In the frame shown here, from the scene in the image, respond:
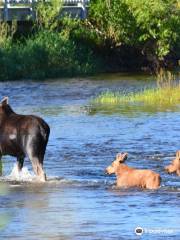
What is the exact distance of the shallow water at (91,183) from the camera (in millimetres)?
11156

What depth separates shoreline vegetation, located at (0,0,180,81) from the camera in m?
45.1

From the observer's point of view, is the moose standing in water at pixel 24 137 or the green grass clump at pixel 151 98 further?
the green grass clump at pixel 151 98

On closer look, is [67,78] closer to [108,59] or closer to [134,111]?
[108,59]

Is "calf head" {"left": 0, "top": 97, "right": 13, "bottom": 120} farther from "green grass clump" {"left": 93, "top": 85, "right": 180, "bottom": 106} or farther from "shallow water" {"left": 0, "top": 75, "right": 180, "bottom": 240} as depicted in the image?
"green grass clump" {"left": 93, "top": 85, "right": 180, "bottom": 106}

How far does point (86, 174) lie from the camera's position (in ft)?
51.8

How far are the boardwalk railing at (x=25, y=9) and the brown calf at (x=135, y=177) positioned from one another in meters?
31.4

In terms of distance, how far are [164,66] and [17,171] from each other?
33.6 m

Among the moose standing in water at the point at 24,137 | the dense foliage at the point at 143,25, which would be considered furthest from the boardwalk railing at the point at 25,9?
the moose standing in water at the point at 24,137

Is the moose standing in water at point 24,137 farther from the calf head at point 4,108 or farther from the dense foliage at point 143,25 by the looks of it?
the dense foliage at point 143,25

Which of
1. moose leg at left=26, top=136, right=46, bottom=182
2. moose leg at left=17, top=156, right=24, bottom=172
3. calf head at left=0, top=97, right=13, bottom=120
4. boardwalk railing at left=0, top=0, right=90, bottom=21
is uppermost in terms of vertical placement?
calf head at left=0, top=97, right=13, bottom=120

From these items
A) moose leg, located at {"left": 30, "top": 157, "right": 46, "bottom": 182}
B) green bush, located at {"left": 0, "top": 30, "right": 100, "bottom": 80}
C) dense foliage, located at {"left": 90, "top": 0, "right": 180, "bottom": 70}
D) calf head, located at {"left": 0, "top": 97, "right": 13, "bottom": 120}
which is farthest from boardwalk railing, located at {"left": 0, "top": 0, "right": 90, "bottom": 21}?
moose leg, located at {"left": 30, "top": 157, "right": 46, "bottom": 182}

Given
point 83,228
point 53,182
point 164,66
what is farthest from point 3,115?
point 164,66

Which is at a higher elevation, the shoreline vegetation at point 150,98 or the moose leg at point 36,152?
the moose leg at point 36,152

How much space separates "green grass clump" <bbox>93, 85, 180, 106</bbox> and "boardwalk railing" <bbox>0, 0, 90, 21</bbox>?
16389 millimetres
